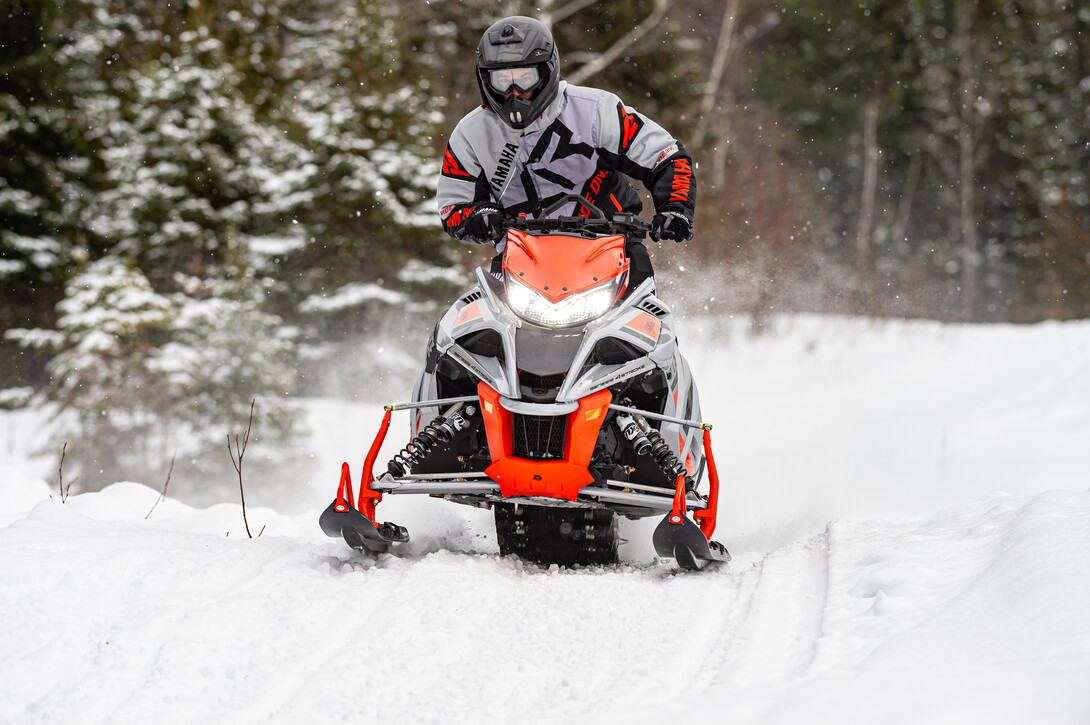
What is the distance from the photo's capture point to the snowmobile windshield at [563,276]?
12.9ft

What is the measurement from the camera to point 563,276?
13.0ft

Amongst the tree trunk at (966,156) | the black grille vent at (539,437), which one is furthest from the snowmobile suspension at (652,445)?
the tree trunk at (966,156)

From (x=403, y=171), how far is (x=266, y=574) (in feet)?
30.1

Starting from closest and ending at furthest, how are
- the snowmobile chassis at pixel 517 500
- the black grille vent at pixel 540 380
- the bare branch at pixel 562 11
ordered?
1. the snowmobile chassis at pixel 517 500
2. the black grille vent at pixel 540 380
3. the bare branch at pixel 562 11

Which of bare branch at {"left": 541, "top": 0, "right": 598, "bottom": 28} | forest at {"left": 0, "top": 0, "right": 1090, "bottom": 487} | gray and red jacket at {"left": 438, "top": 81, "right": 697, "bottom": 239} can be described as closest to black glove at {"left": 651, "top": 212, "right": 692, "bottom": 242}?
gray and red jacket at {"left": 438, "top": 81, "right": 697, "bottom": 239}

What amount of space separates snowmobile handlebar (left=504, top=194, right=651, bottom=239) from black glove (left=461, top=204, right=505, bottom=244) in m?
0.05

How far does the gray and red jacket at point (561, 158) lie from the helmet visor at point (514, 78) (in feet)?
0.53

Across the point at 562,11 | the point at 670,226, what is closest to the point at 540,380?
the point at 670,226

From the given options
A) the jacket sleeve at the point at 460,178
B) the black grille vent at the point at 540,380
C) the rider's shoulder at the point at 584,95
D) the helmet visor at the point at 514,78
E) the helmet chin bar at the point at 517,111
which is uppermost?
the helmet visor at the point at 514,78

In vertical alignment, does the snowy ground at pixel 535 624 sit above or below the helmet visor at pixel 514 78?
below

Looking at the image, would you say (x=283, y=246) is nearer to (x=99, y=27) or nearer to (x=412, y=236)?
(x=412, y=236)

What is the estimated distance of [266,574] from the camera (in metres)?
3.54

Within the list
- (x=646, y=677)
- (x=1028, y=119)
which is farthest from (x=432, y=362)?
(x=1028, y=119)

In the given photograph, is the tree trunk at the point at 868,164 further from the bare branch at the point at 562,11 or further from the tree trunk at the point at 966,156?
the bare branch at the point at 562,11
